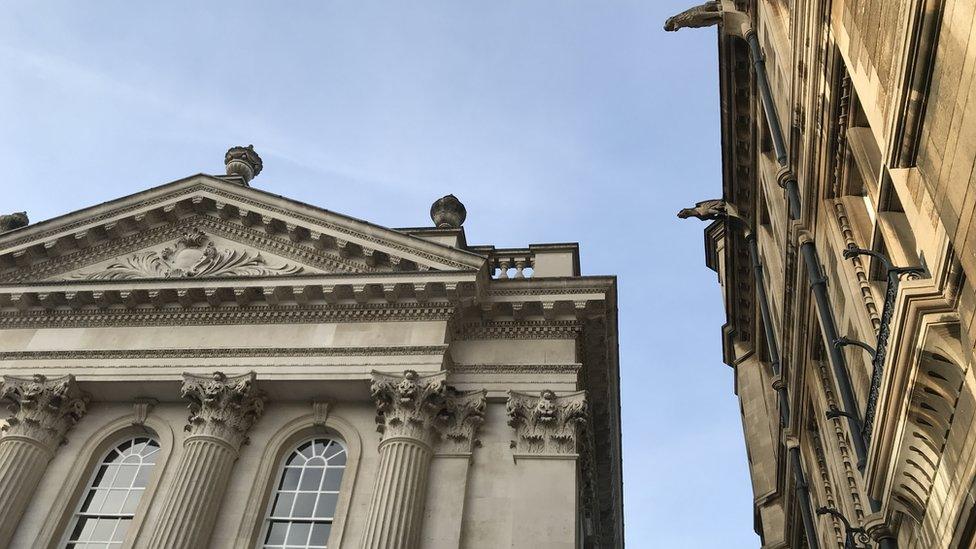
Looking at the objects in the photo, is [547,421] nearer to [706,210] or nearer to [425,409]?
[425,409]

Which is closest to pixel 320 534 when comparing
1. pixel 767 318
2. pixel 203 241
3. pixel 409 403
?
pixel 409 403

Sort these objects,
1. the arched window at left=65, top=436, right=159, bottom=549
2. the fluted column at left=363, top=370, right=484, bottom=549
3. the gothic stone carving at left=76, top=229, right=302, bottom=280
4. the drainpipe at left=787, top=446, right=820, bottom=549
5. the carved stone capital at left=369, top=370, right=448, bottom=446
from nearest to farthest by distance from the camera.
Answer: the drainpipe at left=787, top=446, right=820, bottom=549 → the fluted column at left=363, top=370, right=484, bottom=549 → the carved stone capital at left=369, top=370, right=448, bottom=446 → the arched window at left=65, top=436, right=159, bottom=549 → the gothic stone carving at left=76, top=229, right=302, bottom=280

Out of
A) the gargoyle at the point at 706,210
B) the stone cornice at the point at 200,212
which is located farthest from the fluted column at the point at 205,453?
the gargoyle at the point at 706,210

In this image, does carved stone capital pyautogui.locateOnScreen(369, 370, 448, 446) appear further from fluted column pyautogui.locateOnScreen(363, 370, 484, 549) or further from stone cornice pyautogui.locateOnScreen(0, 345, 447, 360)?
stone cornice pyautogui.locateOnScreen(0, 345, 447, 360)

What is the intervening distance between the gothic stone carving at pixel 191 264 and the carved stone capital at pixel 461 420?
17.1 ft

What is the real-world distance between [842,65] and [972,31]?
4.23 m

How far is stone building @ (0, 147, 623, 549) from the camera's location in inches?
662

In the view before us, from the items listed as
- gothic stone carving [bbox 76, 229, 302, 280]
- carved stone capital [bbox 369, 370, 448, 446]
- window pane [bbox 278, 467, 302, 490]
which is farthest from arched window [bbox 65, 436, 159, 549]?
carved stone capital [bbox 369, 370, 448, 446]

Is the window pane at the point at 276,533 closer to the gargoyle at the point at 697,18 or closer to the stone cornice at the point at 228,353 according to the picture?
the stone cornice at the point at 228,353

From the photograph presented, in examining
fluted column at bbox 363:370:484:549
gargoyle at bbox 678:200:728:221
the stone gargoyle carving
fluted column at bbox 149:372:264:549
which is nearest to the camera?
fluted column at bbox 363:370:484:549

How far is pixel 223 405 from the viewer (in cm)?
1812

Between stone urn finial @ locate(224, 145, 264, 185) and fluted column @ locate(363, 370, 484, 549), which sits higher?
stone urn finial @ locate(224, 145, 264, 185)

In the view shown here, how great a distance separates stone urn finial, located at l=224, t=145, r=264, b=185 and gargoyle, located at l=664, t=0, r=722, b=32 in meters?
12.5

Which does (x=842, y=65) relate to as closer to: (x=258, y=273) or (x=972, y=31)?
(x=972, y=31)
